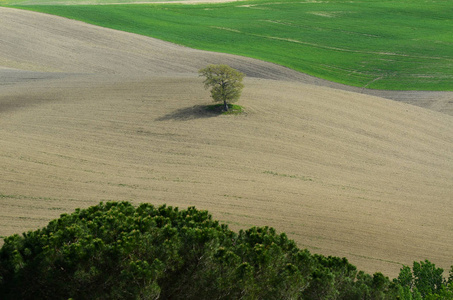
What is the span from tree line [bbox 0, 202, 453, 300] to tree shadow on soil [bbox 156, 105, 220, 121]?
23.0m

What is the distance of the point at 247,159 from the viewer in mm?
31469

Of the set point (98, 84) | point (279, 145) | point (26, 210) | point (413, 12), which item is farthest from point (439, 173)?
point (413, 12)

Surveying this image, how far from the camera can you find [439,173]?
1328 inches

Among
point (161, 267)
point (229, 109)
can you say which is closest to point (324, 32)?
point (229, 109)

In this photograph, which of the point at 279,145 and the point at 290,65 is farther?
the point at 290,65

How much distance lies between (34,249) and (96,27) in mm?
67547

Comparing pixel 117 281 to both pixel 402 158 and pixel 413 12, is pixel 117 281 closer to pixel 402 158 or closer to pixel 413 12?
pixel 402 158

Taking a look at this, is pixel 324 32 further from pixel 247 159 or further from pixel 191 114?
pixel 247 159

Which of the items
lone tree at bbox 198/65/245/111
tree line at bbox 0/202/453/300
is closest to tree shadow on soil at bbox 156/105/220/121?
lone tree at bbox 198/65/245/111

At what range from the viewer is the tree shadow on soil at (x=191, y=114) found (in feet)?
125

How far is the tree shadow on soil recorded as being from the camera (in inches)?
1495

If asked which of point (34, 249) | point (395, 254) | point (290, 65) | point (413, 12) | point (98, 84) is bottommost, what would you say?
point (395, 254)

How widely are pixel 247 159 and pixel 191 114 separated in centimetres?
894

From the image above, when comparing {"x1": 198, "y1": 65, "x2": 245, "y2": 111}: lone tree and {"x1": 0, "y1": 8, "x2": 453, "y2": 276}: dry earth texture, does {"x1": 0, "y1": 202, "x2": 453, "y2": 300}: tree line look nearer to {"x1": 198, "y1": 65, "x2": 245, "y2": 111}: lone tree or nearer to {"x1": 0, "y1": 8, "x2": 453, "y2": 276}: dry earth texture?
{"x1": 0, "y1": 8, "x2": 453, "y2": 276}: dry earth texture
